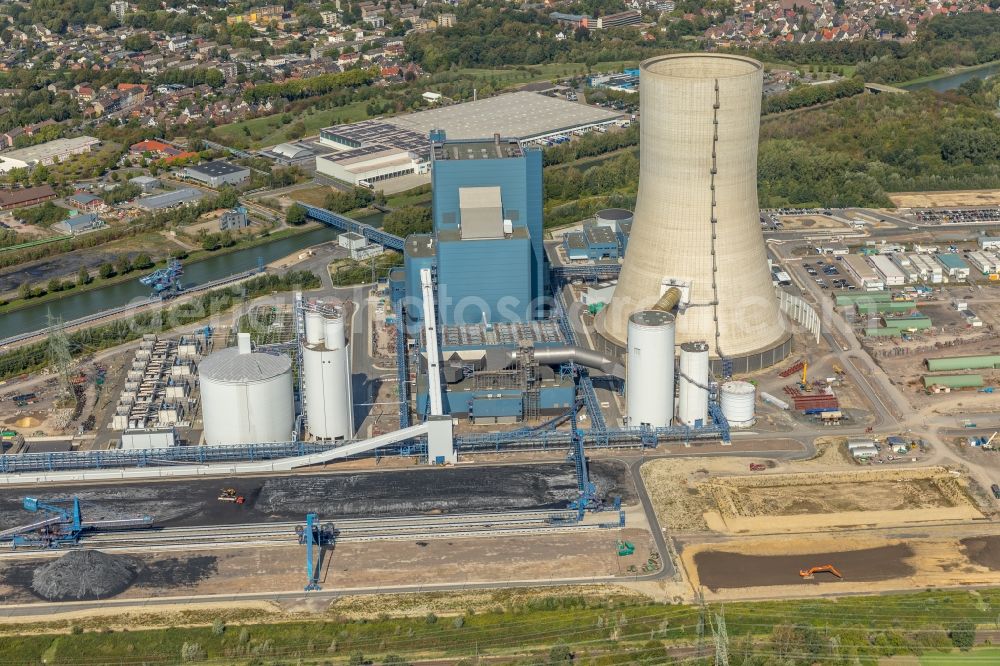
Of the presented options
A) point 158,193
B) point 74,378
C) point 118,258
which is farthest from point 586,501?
point 158,193

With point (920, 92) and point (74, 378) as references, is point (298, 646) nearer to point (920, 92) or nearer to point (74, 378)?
point (74, 378)

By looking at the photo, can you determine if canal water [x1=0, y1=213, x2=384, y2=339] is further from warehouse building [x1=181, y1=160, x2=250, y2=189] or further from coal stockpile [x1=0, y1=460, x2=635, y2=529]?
coal stockpile [x1=0, y1=460, x2=635, y2=529]

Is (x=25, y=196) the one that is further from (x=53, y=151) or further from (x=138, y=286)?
(x=138, y=286)

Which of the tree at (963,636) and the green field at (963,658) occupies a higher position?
the tree at (963,636)

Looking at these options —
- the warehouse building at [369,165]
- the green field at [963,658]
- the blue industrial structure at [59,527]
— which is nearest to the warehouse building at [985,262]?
the green field at [963,658]

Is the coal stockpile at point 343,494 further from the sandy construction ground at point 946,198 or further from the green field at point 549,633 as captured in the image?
the sandy construction ground at point 946,198

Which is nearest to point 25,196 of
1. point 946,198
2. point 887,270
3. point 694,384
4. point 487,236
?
point 487,236

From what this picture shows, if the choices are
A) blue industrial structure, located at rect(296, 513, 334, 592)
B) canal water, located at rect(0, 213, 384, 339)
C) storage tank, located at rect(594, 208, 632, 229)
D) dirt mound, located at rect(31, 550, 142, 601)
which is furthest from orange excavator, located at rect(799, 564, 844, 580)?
canal water, located at rect(0, 213, 384, 339)
